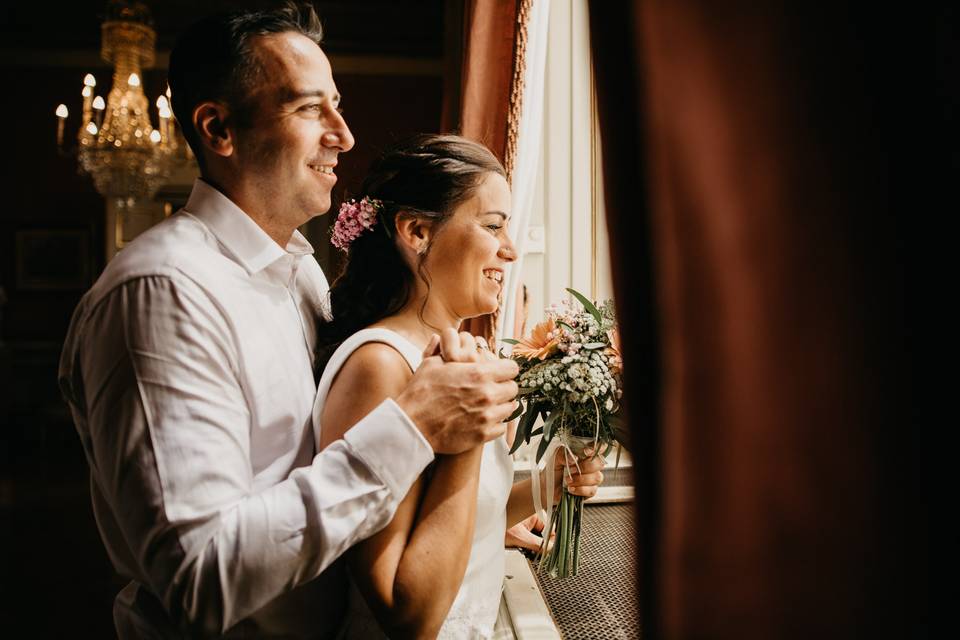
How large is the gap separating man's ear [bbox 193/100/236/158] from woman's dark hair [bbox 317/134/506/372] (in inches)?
14.2

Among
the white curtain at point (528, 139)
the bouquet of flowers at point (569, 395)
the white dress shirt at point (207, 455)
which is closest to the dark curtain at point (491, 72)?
the white curtain at point (528, 139)

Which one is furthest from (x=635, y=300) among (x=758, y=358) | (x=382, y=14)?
(x=382, y=14)

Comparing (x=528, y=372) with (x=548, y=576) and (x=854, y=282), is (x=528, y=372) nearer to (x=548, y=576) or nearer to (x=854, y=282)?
(x=548, y=576)

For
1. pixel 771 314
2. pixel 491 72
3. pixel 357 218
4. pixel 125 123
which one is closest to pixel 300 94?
pixel 357 218

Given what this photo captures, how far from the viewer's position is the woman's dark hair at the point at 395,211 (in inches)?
56.8

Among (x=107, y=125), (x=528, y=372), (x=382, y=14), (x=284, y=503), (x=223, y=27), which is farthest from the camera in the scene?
(x=382, y=14)

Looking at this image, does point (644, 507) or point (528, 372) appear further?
point (528, 372)

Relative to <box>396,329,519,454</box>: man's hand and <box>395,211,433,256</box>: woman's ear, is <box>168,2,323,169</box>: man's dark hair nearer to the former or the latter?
<box>395,211,433,256</box>: woman's ear

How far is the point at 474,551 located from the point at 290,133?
3.25 ft

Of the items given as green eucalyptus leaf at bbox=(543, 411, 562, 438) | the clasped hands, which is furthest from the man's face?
green eucalyptus leaf at bbox=(543, 411, 562, 438)

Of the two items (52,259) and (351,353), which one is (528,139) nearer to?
(351,353)

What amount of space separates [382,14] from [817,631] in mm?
7856

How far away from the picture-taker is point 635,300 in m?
0.38

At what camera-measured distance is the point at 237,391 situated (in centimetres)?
Result: 109
